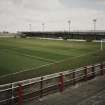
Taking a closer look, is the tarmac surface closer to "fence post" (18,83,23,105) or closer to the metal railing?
the metal railing

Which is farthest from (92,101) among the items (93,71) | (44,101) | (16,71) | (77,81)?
(16,71)

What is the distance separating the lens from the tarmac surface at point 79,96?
1321 centimetres

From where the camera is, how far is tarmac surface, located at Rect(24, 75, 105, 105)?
13.2 metres

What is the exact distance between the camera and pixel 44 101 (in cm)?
1338

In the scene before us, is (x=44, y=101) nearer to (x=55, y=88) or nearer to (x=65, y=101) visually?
(x=65, y=101)

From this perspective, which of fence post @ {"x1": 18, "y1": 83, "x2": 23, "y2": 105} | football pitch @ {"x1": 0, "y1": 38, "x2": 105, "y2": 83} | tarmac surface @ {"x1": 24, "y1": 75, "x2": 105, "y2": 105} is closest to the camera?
fence post @ {"x1": 18, "y1": 83, "x2": 23, "y2": 105}

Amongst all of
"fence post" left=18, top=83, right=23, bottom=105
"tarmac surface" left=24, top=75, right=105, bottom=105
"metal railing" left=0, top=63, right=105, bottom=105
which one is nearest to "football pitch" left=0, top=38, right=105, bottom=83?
"metal railing" left=0, top=63, right=105, bottom=105

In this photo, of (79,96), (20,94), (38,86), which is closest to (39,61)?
(38,86)

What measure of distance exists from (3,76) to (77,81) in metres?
9.24

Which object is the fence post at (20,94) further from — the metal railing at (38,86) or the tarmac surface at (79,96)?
the tarmac surface at (79,96)

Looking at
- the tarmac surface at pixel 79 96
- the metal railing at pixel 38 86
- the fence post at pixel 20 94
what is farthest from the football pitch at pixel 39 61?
the fence post at pixel 20 94

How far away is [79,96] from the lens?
1429cm

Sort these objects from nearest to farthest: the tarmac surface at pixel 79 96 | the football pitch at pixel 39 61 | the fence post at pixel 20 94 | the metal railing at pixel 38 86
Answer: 1. the fence post at pixel 20 94
2. the metal railing at pixel 38 86
3. the tarmac surface at pixel 79 96
4. the football pitch at pixel 39 61

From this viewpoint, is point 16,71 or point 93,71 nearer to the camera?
point 93,71
